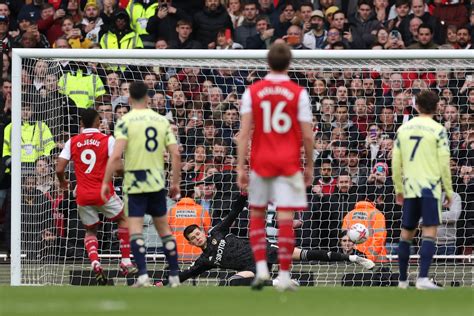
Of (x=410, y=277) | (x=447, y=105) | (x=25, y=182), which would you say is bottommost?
(x=410, y=277)

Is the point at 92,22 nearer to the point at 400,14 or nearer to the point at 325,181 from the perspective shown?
the point at 400,14

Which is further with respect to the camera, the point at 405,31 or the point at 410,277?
the point at 405,31

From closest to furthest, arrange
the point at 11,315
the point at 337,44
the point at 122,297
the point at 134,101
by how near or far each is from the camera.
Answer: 1. the point at 11,315
2. the point at 122,297
3. the point at 134,101
4. the point at 337,44

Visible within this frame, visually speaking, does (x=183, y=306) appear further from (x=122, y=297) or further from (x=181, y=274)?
(x=181, y=274)

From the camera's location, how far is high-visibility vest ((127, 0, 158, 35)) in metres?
22.4

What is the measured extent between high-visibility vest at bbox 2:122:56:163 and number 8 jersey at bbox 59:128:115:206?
5.39 feet

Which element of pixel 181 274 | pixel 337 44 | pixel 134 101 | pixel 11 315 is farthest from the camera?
pixel 337 44

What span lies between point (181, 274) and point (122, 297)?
498cm

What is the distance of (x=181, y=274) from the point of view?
1658 cm

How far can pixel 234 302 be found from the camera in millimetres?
10984

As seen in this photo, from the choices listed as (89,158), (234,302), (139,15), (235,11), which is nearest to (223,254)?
(89,158)

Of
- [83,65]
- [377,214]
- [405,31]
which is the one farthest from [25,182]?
[405,31]

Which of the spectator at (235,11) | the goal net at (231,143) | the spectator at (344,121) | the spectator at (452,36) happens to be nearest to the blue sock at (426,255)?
the goal net at (231,143)

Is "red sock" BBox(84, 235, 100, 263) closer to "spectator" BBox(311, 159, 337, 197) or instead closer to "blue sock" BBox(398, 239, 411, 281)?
"spectator" BBox(311, 159, 337, 197)
